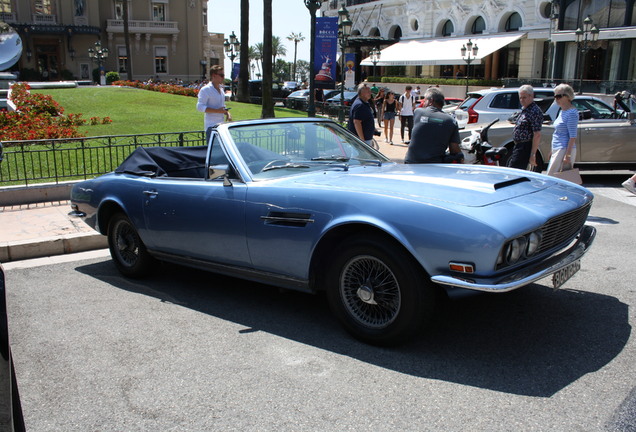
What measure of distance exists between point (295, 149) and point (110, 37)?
68.3 m

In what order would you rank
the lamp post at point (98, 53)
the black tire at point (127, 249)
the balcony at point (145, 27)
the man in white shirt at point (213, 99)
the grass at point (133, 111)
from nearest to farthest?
the black tire at point (127, 249), the man in white shirt at point (213, 99), the grass at point (133, 111), the lamp post at point (98, 53), the balcony at point (145, 27)

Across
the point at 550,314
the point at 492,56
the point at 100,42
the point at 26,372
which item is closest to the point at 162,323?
the point at 26,372

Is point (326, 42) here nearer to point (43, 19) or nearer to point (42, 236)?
point (42, 236)

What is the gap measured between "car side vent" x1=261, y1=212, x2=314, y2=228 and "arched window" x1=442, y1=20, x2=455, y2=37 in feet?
181

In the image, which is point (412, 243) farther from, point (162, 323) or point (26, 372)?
point (26, 372)

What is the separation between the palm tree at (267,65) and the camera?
70.5 ft

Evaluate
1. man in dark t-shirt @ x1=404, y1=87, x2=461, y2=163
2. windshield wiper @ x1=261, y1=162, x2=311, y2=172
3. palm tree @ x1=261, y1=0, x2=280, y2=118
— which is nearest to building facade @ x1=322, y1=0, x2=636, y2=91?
palm tree @ x1=261, y1=0, x2=280, y2=118


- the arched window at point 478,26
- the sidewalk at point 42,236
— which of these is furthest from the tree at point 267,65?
the arched window at point 478,26

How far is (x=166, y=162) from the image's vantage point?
641cm

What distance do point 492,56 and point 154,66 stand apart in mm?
38964

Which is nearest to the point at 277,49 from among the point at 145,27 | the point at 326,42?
the point at 145,27

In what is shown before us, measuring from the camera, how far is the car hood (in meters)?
4.00

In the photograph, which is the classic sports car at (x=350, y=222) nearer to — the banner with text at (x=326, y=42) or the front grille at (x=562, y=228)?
the front grille at (x=562, y=228)

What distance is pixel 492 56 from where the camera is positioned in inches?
1992
